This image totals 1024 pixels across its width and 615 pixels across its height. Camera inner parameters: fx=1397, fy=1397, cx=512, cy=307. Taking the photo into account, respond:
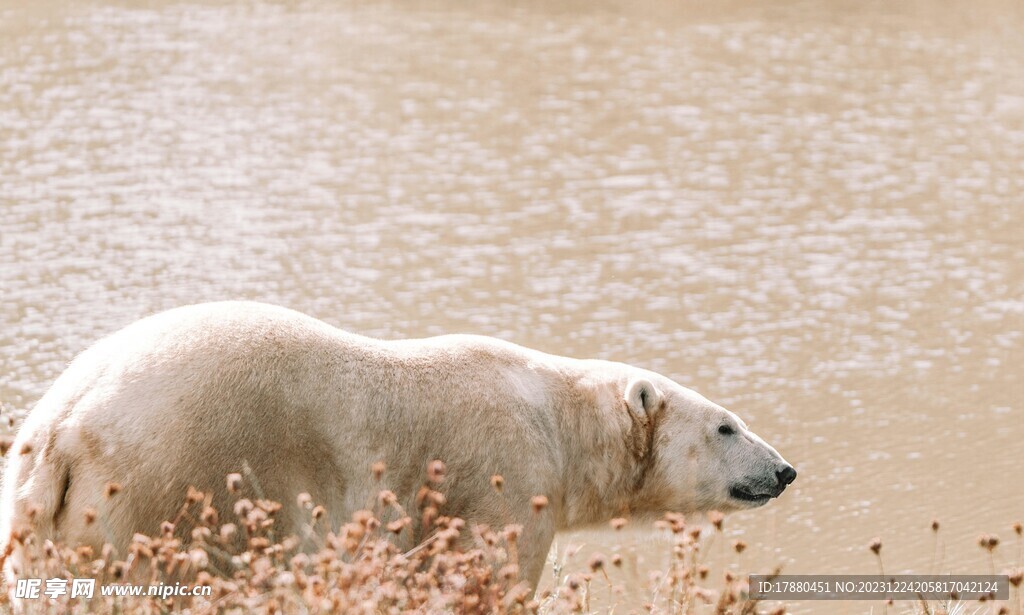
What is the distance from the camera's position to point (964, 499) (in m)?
8.38

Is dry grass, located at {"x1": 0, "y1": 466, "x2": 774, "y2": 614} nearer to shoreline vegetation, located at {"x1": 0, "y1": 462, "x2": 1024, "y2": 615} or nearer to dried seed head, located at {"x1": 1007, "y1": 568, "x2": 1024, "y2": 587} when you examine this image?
shoreline vegetation, located at {"x1": 0, "y1": 462, "x2": 1024, "y2": 615}

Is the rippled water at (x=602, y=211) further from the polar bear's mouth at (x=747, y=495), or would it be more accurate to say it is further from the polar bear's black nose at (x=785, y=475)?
the polar bear's black nose at (x=785, y=475)

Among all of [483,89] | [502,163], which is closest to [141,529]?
[502,163]

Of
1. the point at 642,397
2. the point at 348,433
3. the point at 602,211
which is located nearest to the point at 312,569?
the point at 348,433

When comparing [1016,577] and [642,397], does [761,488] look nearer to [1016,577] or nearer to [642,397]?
[642,397]

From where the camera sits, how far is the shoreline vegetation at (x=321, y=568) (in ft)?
14.1

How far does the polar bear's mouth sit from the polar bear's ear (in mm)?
584

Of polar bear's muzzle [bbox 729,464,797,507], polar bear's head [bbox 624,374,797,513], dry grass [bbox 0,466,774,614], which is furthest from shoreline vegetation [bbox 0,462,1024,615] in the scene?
polar bear's muzzle [bbox 729,464,797,507]

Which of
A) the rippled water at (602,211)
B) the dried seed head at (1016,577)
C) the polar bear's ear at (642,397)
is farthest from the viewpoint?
the rippled water at (602,211)

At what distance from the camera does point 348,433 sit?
5.45 meters

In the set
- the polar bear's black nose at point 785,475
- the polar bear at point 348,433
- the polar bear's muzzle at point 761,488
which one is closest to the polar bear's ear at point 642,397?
the polar bear at point 348,433

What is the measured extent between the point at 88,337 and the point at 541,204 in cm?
498

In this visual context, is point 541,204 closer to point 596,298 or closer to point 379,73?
point 596,298

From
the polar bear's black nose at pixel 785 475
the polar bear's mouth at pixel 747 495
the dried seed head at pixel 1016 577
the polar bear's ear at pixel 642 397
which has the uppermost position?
the polar bear's ear at pixel 642 397
